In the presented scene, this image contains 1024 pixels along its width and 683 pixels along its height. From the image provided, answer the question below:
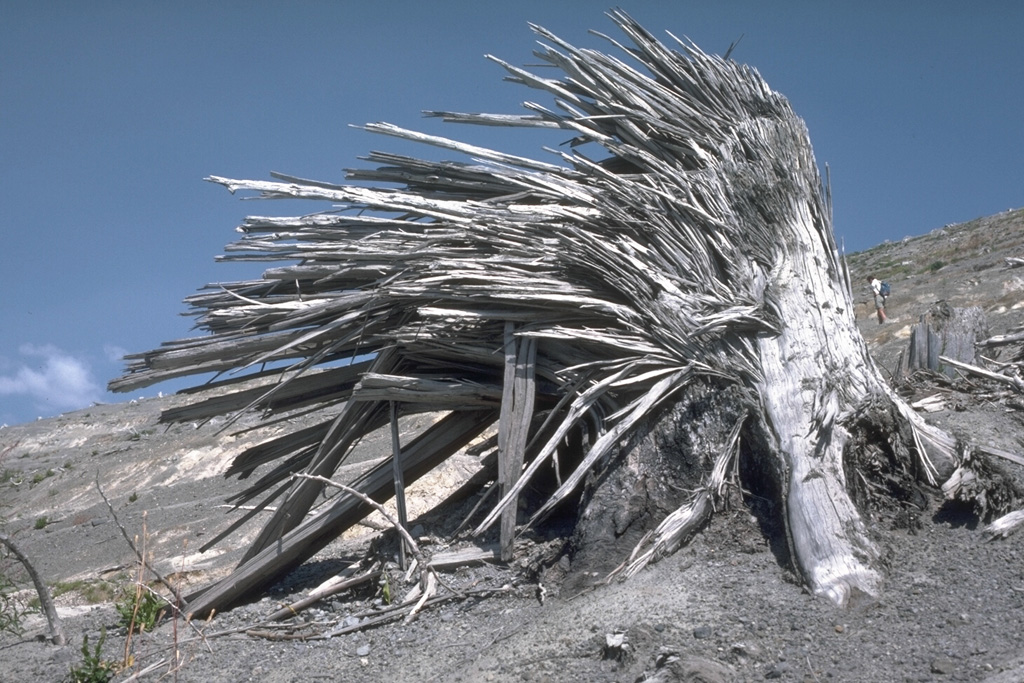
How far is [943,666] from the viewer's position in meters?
3.20

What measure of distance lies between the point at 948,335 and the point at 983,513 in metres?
2.72

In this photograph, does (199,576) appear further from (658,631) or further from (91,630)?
(658,631)

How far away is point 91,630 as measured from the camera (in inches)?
231

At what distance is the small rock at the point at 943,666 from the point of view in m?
3.18

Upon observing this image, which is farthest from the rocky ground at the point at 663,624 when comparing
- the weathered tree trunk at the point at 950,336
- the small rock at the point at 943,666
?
the weathered tree trunk at the point at 950,336

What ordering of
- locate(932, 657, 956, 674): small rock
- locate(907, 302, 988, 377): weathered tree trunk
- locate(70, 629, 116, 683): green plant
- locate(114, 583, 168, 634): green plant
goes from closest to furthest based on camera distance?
locate(932, 657, 956, 674): small rock → locate(70, 629, 116, 683): green plant → locate(114, 583, 168, 634): green plant → locate(907, 302, 988, 377): weathered tree trunk

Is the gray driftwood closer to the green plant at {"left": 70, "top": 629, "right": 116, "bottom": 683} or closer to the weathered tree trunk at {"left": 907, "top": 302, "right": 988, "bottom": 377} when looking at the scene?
the green plant at {"left": 70, "top": 629, "right": 116, "bottom": 683}

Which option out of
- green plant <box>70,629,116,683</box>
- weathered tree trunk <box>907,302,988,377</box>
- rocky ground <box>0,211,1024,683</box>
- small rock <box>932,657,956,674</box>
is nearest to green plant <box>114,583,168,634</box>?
rocky ground <box>0,211,1024,683</box>

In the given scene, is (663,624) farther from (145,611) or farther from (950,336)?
(950,336)

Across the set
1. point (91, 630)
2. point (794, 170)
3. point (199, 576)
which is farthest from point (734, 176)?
point (199, 576)

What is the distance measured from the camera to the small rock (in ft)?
10.4

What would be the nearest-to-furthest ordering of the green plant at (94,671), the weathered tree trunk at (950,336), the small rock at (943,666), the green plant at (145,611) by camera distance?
the small rock at (943,666)
the green plant at (94,671)
the green plant at (145,611)
the weathered tree trunk at (950,336)

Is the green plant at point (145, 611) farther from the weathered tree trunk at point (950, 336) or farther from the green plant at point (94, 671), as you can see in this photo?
the weathered tree trunk at point (950, 336)

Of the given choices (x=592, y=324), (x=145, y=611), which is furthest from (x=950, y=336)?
(x=145, y=611)
